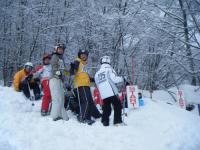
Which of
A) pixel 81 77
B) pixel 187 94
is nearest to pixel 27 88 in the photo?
pixel 81 77

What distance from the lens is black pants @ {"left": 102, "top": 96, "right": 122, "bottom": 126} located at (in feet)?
25.1

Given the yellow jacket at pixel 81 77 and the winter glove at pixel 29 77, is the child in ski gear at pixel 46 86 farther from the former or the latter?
the yellow jacket at pixel 81 77

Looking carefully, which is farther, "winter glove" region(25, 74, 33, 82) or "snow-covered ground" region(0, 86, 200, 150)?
"winter glove" region(25, 74, 33, 82)

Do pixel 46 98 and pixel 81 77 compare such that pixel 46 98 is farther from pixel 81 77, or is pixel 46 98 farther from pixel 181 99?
pixel 181 99

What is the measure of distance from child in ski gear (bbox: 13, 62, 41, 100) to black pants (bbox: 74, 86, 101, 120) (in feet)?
6.54

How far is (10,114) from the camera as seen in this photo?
7773 mm

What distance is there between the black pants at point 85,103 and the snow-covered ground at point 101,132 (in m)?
0.32

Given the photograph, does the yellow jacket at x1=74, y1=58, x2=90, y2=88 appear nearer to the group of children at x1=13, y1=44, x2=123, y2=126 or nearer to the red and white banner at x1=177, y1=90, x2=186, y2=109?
the group of children at x1=13, y1=44, x2=123, y2=126

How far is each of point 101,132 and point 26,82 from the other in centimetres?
362

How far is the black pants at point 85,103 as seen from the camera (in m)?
7.89

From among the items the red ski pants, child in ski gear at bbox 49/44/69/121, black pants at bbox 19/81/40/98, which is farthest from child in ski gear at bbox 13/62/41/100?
child in ski gear at bbox 49/44/69/121

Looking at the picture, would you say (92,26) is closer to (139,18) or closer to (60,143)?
(139,18)

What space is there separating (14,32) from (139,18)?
5.56 m

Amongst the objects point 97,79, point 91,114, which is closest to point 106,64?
point 97,79
